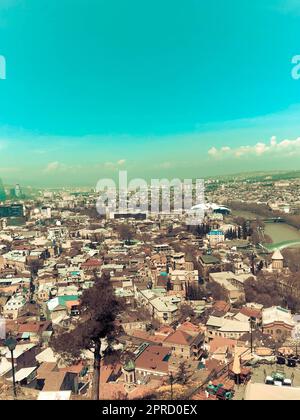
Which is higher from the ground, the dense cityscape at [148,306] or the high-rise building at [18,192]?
the high-rise building at [18,192]

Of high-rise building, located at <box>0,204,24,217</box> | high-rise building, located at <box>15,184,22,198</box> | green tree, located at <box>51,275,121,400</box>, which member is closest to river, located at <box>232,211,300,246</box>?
high-rise building, located at <box>15,184,22,198</box>

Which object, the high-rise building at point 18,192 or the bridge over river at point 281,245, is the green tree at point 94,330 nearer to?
the bridge over river at point 281,245

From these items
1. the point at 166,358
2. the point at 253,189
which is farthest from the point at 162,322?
the point at 253,189

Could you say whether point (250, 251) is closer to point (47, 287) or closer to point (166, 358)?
point (47, 287)

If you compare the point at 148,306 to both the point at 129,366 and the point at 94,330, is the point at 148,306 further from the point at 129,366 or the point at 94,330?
the point at 94,330

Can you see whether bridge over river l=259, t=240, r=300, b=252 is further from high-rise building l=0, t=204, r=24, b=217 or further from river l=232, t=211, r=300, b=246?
high-rise building l=0, t=204, r=24, b=217

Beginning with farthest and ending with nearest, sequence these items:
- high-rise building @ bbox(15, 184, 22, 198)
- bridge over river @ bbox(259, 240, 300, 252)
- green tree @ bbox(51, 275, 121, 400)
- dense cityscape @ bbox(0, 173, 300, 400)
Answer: high-rise building @ bbox(15, 184, 22, 198) → bridge over river @ bbox(259, 240, 300, 252) → dense cityscape @ bbox(0, 173, 300, 400) → green tree @ bbox(51, 275, 121, 400)

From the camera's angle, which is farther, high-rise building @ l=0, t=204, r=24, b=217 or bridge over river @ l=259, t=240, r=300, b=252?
high-rise building @ l=0, t=204, r=24, b=217

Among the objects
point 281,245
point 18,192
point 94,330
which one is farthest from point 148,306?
point 18,192

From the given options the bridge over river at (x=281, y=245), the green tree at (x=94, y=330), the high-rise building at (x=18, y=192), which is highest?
the high-rise building at (x=18, y=192)

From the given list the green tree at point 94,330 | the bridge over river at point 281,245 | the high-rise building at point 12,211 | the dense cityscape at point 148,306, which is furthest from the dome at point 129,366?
the high-rise building at point 12,211
